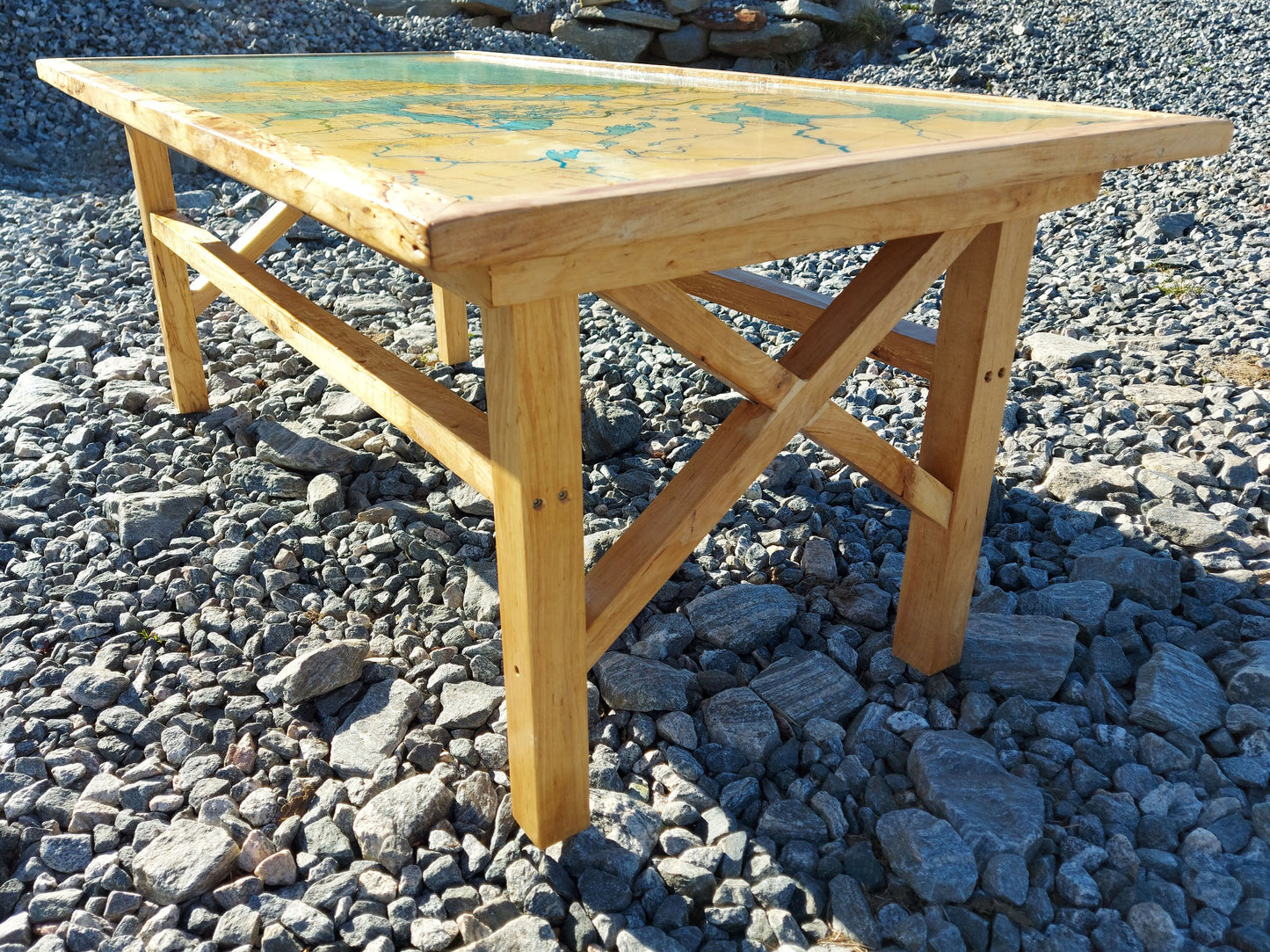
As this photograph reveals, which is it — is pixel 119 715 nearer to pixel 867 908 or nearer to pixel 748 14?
pixel 867 908

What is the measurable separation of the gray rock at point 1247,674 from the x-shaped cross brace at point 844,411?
0.58 meters

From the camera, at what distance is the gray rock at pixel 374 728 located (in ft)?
6.06

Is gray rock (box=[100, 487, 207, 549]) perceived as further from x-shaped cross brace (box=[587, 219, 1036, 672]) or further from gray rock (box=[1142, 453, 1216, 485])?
gray rock (box=[1142, 453, 1216, 485])

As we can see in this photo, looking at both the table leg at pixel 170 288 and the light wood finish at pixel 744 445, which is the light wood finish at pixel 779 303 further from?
the table leg at pixel 170 288

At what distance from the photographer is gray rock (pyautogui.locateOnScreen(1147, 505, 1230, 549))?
2.38m

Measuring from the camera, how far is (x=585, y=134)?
1.78 metres

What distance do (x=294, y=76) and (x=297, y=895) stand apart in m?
2.34

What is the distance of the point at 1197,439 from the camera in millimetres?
2840

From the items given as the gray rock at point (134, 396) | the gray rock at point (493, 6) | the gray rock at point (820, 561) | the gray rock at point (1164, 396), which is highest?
the gray rock at point (493, 6)

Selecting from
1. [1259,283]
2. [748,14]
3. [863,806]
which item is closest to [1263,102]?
[1259,283]

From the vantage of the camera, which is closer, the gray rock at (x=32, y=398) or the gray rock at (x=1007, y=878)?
the gray rock at (x=1007, y=878)

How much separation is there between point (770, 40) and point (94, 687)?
25.0 ft

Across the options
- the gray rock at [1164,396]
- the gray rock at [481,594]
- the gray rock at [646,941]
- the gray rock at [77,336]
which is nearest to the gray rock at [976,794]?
the gray rock at [646,941]

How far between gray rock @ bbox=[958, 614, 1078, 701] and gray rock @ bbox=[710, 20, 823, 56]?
23.2 ft
